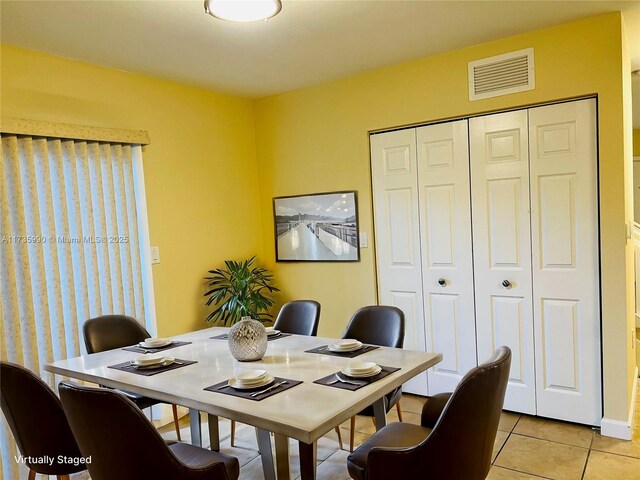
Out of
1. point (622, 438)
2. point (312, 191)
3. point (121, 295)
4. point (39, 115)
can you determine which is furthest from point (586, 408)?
point (39, 115)

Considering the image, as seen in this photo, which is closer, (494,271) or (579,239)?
(579,239)

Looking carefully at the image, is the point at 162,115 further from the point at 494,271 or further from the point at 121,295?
the point at 494,271

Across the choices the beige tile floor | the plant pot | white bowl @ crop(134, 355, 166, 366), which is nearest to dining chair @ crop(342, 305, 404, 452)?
the beige tile floor

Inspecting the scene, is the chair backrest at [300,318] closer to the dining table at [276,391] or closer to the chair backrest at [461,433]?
the dining table at [276,391]

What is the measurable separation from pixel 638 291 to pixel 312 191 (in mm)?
3811

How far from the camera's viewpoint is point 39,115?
292 centimetres

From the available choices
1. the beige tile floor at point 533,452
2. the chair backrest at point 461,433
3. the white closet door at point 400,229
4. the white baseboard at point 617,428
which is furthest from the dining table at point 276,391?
the white baseboard at point 617,428

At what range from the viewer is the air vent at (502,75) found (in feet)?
10.1

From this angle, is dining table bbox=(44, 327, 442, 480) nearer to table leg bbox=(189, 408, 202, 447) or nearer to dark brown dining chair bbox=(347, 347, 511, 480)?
table leg bbox=(189, 408, 202, 447)

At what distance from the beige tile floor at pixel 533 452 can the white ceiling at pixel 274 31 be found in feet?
8.34

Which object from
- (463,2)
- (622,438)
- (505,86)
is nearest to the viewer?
(463,2)

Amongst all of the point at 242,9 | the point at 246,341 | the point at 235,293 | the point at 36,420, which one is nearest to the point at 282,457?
the point at 246,341

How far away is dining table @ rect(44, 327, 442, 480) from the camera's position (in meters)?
1.62

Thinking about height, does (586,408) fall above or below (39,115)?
below
